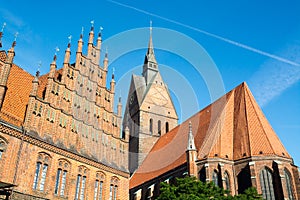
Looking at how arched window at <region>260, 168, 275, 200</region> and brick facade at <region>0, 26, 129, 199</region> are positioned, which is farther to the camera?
arched window at <region>260, 168, 275, 200</region>

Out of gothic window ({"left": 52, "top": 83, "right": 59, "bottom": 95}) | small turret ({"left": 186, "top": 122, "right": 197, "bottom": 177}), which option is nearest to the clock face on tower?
small turret ({"left": 186, "top": 122, "right": 197, "bottom": 177})

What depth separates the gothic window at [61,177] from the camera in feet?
50.9

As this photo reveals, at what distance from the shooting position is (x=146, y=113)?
126 feet

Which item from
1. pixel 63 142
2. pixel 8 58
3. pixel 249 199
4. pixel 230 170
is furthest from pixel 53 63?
pixel 230 170

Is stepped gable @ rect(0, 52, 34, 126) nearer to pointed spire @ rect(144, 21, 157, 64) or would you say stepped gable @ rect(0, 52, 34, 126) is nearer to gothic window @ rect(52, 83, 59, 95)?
gothic window @ rect(52, 83, 59, 95)

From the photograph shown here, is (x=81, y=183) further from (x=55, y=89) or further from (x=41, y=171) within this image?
(x=55, y=89)

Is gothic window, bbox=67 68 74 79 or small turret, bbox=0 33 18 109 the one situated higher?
gothic window, bbox=67 68 74 79

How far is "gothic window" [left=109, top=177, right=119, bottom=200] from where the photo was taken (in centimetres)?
1892

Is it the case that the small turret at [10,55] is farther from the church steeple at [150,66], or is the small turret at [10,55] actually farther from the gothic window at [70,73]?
the church steeple at [150,66]

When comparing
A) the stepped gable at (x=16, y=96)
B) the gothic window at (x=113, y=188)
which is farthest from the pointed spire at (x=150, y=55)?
the gothic window at (x=113, y=188)

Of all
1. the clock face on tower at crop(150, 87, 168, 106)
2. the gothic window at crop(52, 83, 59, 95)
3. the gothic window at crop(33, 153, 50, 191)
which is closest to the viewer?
the gothic window at crop(33, 153, 50, 191)

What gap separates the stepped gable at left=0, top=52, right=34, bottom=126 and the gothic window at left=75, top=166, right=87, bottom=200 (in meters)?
4.51

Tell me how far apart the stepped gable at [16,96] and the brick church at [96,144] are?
66 millimetres

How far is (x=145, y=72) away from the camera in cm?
4388
